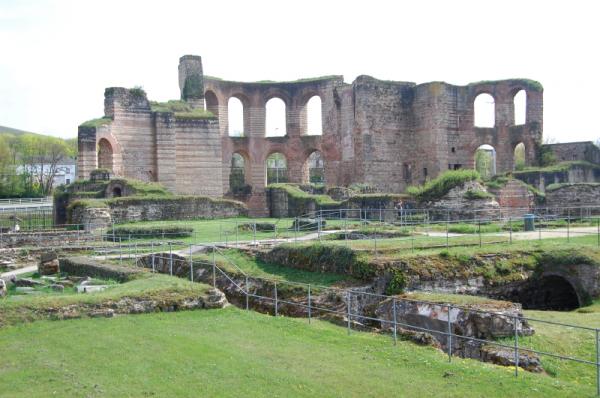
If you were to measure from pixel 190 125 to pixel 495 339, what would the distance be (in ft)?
108

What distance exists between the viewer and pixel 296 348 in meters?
11.9

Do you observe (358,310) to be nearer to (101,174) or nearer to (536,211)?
(536,211)

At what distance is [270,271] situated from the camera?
2002 cm

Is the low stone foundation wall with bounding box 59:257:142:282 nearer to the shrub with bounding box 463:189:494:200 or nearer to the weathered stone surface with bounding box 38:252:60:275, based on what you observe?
the weathered stone surface with bounding box 38:252:60:275

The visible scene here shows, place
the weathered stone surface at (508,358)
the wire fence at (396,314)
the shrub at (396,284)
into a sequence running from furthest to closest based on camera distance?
the shrub at (396,284) → the wire fence at (396,314) → the weathered stone surface at (508,358)

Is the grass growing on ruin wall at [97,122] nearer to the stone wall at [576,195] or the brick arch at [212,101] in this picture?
the brick arch at [212,101]

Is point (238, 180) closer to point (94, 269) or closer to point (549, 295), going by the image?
point (94, 269)

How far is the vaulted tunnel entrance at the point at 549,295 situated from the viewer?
754 inches

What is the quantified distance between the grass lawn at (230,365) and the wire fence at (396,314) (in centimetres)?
56

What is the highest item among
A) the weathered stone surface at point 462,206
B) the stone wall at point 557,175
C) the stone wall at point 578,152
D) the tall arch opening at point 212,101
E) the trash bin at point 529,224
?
the tall arch opening at point 212,101

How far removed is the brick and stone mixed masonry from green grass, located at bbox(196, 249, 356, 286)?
21.3m

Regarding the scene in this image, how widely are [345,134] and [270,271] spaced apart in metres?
27.4

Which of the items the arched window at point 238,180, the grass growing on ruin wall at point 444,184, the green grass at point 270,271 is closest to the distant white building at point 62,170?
the arched window at point 238,180

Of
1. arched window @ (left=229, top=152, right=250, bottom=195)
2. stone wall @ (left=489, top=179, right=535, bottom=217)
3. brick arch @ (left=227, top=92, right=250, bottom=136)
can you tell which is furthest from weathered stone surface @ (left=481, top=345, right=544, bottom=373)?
brick arch @ (left=227, top=92, right=250, bottom=136)
